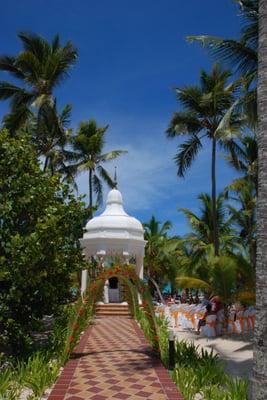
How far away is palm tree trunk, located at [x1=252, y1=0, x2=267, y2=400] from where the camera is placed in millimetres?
4793

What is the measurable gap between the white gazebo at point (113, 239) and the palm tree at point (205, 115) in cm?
394

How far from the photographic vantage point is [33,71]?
2134 cm

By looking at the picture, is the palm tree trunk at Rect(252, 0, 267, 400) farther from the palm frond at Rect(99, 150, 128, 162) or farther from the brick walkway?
the palm frond at Rect(99, 150, 128, 162)

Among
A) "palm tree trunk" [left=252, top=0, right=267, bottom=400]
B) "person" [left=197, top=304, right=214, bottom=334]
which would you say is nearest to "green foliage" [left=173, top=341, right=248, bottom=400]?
"palm tree trunk" [left=252, top=0, right=267, bottom=400]

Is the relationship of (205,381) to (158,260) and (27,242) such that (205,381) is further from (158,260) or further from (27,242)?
(158,260)

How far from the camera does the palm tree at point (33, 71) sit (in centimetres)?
2122

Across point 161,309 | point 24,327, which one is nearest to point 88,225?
point 161,309

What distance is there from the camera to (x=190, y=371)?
7852 mm

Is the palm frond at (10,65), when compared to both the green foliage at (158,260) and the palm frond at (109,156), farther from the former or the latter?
the green foliage at (158,260)

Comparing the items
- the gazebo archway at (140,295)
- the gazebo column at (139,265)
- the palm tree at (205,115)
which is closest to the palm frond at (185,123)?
the palm tree at (205,115)

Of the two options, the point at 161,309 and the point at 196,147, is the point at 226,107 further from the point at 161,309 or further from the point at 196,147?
the point at 161,309

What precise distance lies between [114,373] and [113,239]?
13.3m

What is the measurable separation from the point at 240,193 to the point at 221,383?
21773mm

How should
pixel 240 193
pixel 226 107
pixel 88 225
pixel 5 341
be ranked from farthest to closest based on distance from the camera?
pixel 240 193 → pixel 88 225 → pixel 226 107 → pixel 5 341
